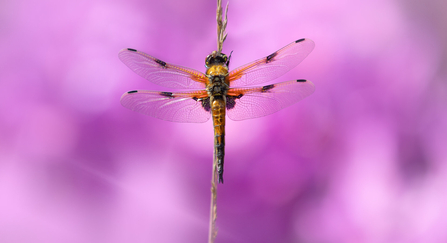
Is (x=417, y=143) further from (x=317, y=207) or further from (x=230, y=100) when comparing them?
(x=230, y=100)

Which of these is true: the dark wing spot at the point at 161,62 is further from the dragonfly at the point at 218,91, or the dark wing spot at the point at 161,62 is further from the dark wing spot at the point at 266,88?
the dark wing spot at the point at 266,88

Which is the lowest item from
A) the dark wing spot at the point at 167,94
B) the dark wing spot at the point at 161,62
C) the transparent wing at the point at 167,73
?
the dark wing spot at the point at 167,94

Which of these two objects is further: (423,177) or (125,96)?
(423,177)

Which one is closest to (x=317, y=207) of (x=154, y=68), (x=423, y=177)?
(x=423, y=177)

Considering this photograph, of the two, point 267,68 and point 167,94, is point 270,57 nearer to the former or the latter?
point 267,68

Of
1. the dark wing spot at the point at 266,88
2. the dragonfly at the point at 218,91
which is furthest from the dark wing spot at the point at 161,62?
the dark wing spot at the point at 266,88

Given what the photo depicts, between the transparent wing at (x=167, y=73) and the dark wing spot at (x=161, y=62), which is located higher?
the dark wing spot at (x=161, y=62)
